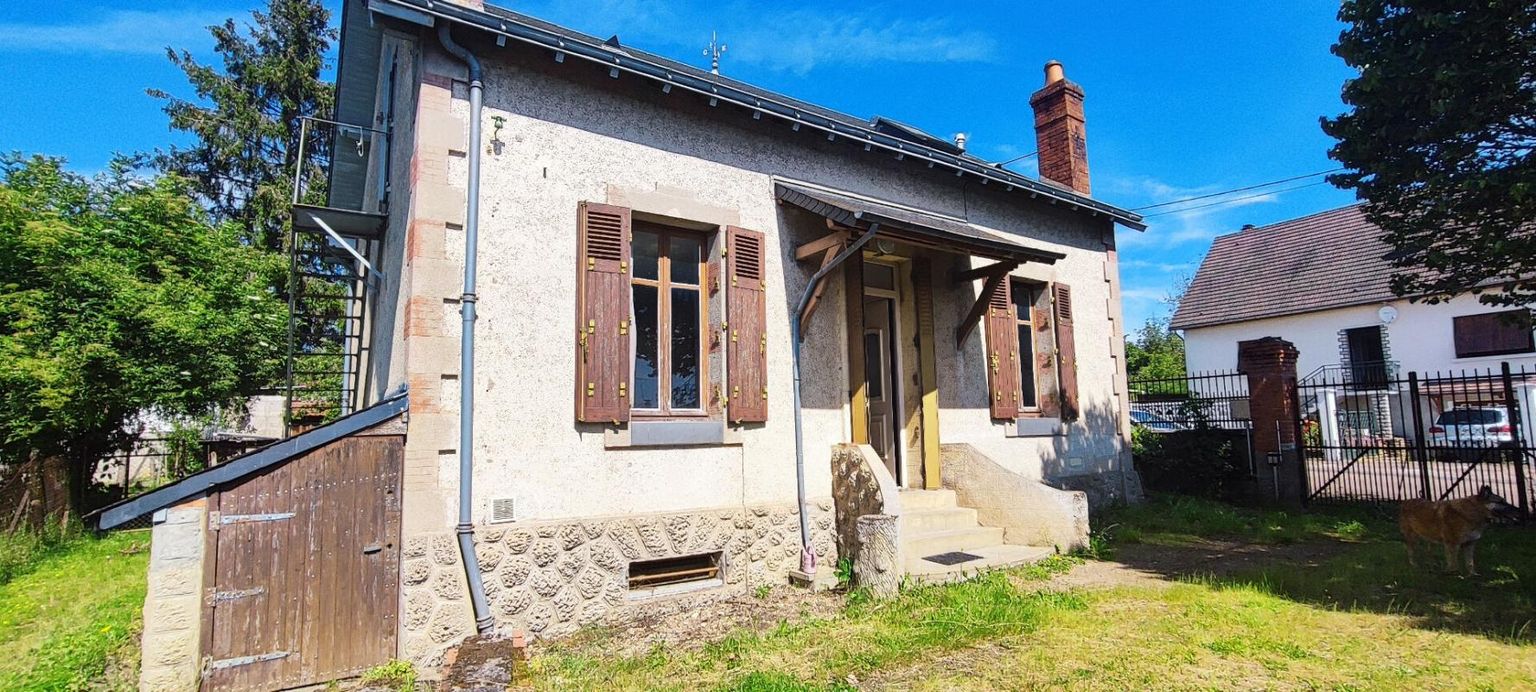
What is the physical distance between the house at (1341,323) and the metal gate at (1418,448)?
0.15 m

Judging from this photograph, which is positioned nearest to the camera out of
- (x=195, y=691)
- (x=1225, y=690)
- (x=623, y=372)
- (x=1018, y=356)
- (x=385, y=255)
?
(x=1225, y=690)

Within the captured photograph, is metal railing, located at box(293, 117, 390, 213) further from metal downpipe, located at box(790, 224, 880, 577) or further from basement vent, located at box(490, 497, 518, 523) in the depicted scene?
metal downpipe, located at box(790, 224, 880, 577)

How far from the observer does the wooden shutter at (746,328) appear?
6.96 m

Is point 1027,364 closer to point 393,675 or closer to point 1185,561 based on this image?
point 1185,561

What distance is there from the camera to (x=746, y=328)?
7.09m

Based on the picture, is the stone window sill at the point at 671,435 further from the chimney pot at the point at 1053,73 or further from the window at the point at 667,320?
the chimney pot at the point at 1053,73

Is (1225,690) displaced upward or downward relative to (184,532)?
downward

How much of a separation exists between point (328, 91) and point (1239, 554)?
2596cm

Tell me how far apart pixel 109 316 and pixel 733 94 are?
10589mm

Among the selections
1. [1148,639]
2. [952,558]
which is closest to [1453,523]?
[1148,639]

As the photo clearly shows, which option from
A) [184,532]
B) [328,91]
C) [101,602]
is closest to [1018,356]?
[184,532]

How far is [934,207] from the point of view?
9258 mm

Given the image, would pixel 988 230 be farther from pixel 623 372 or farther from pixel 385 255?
pixel 385 255

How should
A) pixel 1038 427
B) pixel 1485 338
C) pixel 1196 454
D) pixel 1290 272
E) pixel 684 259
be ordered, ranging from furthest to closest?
1. pixel 1290 272
2. pixel 1485 338
3. pixel 1196 454
4. pixel 1038 427
5. pixel 684 259
